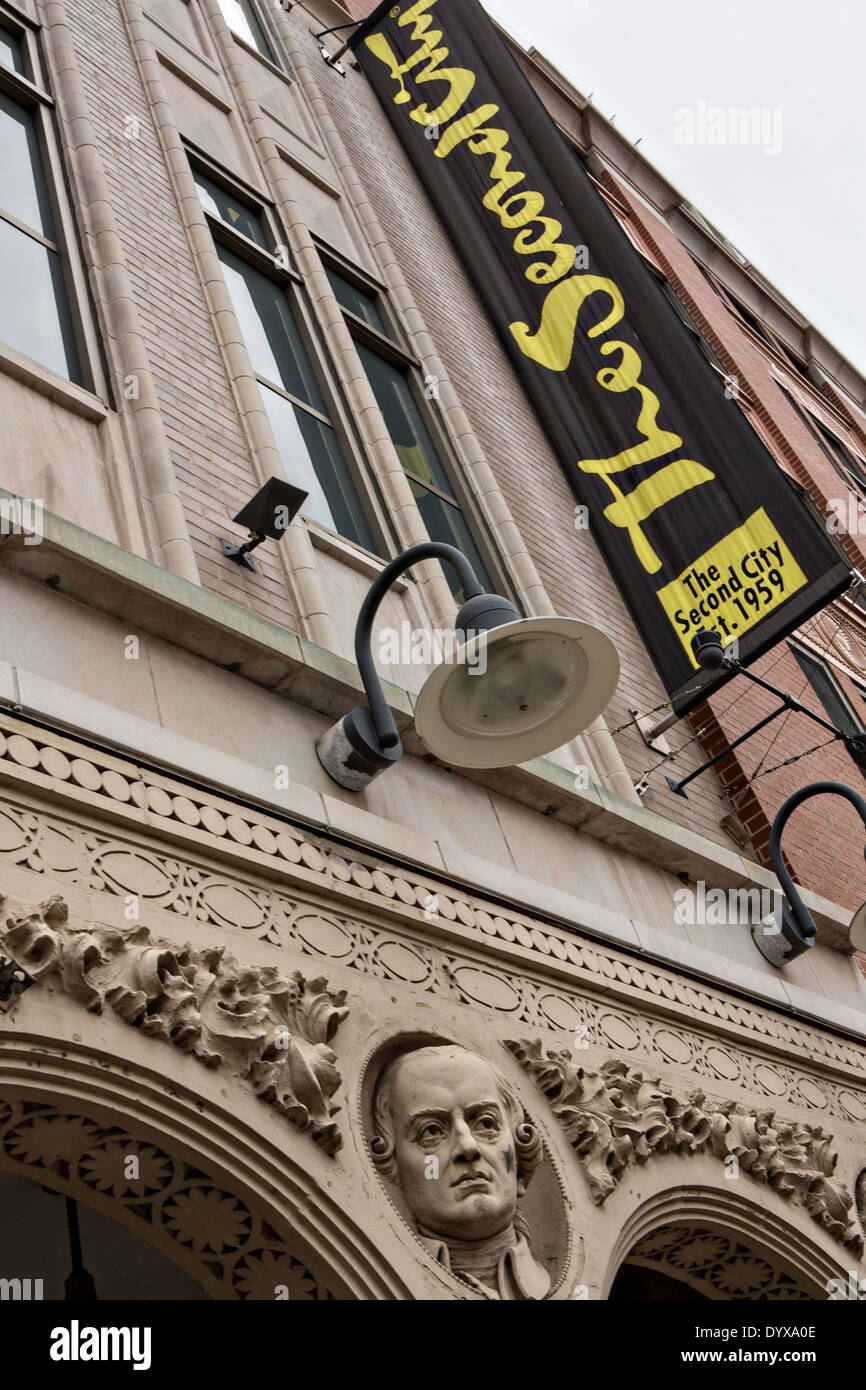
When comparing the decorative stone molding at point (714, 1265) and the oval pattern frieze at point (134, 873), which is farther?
the decorative stone molding at point (714, 1265)

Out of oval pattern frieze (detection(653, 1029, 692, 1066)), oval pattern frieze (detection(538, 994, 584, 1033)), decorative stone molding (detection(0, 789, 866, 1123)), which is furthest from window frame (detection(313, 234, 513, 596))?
oval pattern frieze (detection(538, 994, 584, 1033))

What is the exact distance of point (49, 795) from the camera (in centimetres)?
469

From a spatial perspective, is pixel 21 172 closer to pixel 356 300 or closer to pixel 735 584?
pixel 356 300

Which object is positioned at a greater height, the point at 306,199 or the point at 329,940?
the point at 306,199

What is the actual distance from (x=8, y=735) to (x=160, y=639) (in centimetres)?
113

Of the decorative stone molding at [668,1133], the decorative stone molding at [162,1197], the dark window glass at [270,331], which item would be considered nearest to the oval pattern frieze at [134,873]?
the decorative stone molding at [162,1197]

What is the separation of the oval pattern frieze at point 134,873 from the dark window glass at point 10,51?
6.45m

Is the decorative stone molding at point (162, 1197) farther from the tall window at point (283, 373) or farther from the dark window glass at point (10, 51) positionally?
the dark window glass at point (10, 51)

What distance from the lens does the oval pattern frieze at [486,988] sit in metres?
5.85

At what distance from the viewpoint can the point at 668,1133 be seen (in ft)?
20.1

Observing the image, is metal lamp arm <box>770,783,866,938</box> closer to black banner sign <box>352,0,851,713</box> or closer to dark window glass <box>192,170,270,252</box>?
black banner sign <box>352,0,851,713</box>

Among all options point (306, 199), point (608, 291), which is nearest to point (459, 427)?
point (608, 291)

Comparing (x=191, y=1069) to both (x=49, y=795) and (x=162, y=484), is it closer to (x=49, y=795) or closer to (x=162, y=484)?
(x=49, y=795)

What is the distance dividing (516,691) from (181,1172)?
7.47 ft
